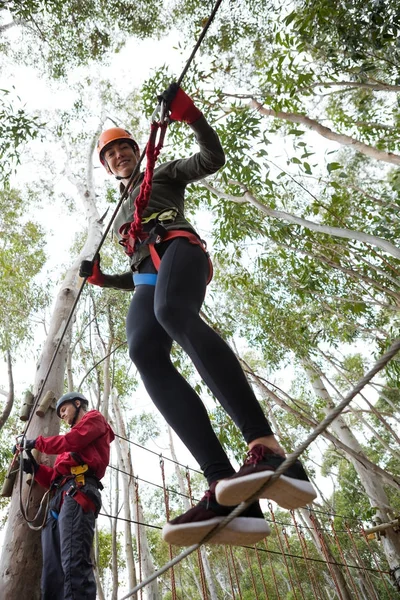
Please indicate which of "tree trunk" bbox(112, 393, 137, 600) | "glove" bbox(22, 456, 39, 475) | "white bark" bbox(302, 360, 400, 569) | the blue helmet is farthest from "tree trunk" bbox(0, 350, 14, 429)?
"tree trunk" bbox(112, 393, 137, 600)

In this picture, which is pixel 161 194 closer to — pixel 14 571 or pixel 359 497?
pixel 14 571

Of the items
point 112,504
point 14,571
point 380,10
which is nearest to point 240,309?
point 380,10

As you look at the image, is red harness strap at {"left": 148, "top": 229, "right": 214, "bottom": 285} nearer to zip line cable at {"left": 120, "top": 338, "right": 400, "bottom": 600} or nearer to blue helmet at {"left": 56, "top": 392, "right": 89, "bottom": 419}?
zip line cable at {"left": 120, "top": 338, "right": 400, "bottom": 600}

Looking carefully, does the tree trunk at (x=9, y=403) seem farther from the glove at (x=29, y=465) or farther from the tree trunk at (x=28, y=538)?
the glove at (x=29, y=465)

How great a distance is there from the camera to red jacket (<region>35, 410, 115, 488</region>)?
77.0 inches

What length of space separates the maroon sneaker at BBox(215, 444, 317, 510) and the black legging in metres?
0.08

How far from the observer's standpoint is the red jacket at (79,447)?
1.96 m

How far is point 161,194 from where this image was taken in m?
1.58

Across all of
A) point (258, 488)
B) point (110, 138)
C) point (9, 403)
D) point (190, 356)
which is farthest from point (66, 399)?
point (258, 488)

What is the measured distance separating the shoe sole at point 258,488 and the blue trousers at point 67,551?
1.10 meters

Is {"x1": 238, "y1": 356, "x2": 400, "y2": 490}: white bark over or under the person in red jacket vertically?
over

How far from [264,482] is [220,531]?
192 mm

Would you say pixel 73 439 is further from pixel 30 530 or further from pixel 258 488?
pixel 258 488

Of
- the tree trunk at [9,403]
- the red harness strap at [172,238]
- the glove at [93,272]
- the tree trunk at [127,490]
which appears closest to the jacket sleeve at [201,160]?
the red harness strap at [172,238]
